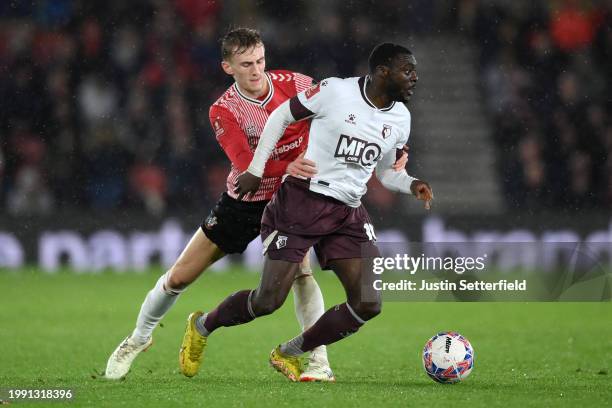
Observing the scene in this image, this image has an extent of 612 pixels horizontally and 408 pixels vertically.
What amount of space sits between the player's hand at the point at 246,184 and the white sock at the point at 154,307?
1.01 metres

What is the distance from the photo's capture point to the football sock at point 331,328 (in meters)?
6.62

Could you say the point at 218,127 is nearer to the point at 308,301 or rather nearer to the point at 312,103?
the point at 312,103

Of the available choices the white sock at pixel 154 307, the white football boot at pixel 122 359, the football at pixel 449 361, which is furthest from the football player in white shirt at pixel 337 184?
the white football boot at pixel 122 359

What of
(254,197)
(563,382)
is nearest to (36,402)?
(254,197)

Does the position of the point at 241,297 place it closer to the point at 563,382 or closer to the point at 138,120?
the point at 563,382

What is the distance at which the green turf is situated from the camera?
20.4 ft

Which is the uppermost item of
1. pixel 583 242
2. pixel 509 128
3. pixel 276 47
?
pixel 276 47

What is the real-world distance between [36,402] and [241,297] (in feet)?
4.59

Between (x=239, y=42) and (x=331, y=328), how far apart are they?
1765mm

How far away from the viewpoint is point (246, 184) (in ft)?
21.6

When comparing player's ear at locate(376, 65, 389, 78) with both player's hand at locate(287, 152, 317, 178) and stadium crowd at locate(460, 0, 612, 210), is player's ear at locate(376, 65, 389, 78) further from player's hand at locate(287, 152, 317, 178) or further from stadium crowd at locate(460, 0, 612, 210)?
stadium crowd at locate(460, 0, 612, 210)

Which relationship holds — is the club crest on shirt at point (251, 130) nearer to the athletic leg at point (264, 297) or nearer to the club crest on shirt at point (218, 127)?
the club crest on shirt at point (218, 127)

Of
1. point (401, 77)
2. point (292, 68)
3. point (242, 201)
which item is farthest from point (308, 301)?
point (292, 68)

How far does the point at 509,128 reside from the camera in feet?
54.9
